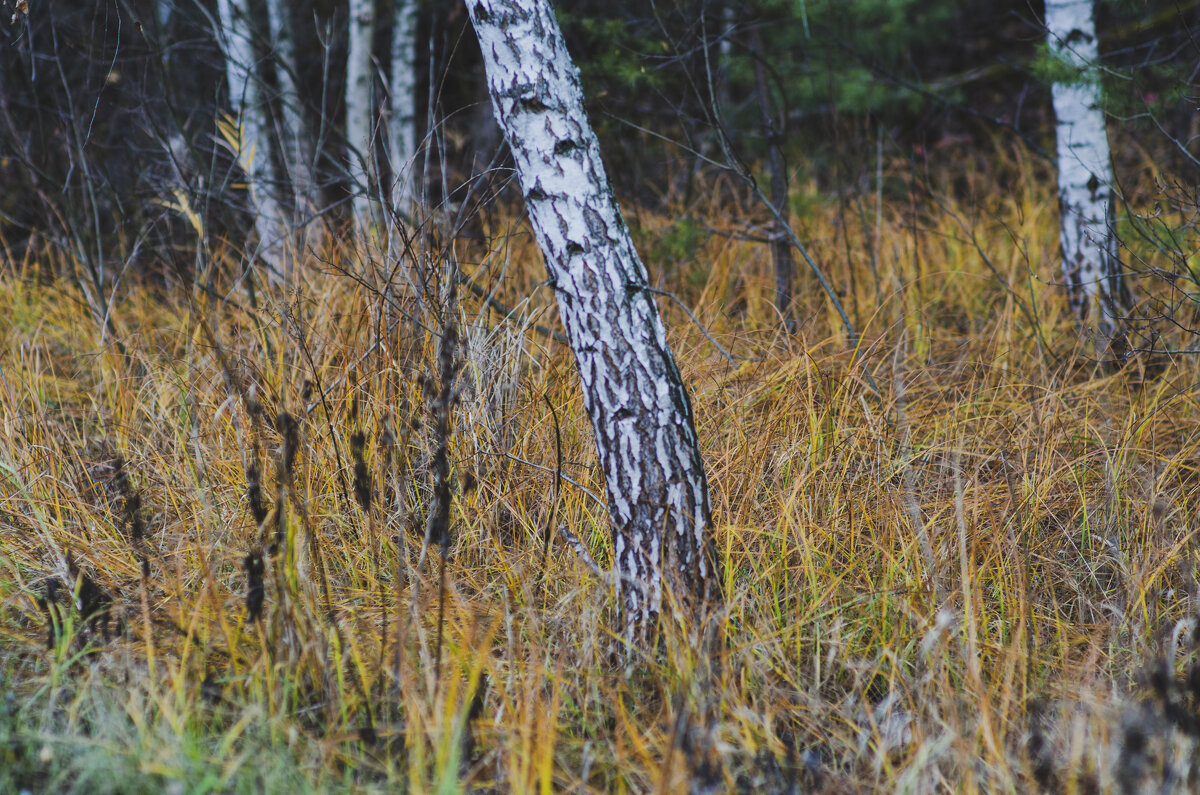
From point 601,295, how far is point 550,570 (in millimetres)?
755

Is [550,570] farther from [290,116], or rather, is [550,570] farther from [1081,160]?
[290,116]

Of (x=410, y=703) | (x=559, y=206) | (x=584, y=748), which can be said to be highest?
(x=559, y=206)

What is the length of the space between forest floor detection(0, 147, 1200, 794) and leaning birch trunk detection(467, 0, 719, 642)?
23cm

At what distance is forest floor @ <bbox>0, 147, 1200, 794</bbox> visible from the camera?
1.53 metres

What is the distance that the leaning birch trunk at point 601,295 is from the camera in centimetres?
173

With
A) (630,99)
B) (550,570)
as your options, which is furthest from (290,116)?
(550,570)

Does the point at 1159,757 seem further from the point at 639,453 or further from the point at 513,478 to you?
the point at 513,478

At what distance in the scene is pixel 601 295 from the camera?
68.6 inches

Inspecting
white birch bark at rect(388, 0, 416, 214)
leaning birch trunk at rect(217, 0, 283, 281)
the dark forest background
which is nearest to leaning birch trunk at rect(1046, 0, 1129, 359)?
the dark forest background

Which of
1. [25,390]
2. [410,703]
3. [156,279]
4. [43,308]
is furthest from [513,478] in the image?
[156,279]

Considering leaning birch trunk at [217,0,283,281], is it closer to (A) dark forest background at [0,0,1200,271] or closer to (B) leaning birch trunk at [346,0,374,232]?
(A) dark forest background at [0,0,1200,271]

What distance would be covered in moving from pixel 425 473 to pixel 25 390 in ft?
5.64

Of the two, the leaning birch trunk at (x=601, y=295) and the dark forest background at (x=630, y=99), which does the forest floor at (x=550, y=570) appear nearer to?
the leaning birch trunk at (x=601, y=295)

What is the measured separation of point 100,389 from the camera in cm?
290
